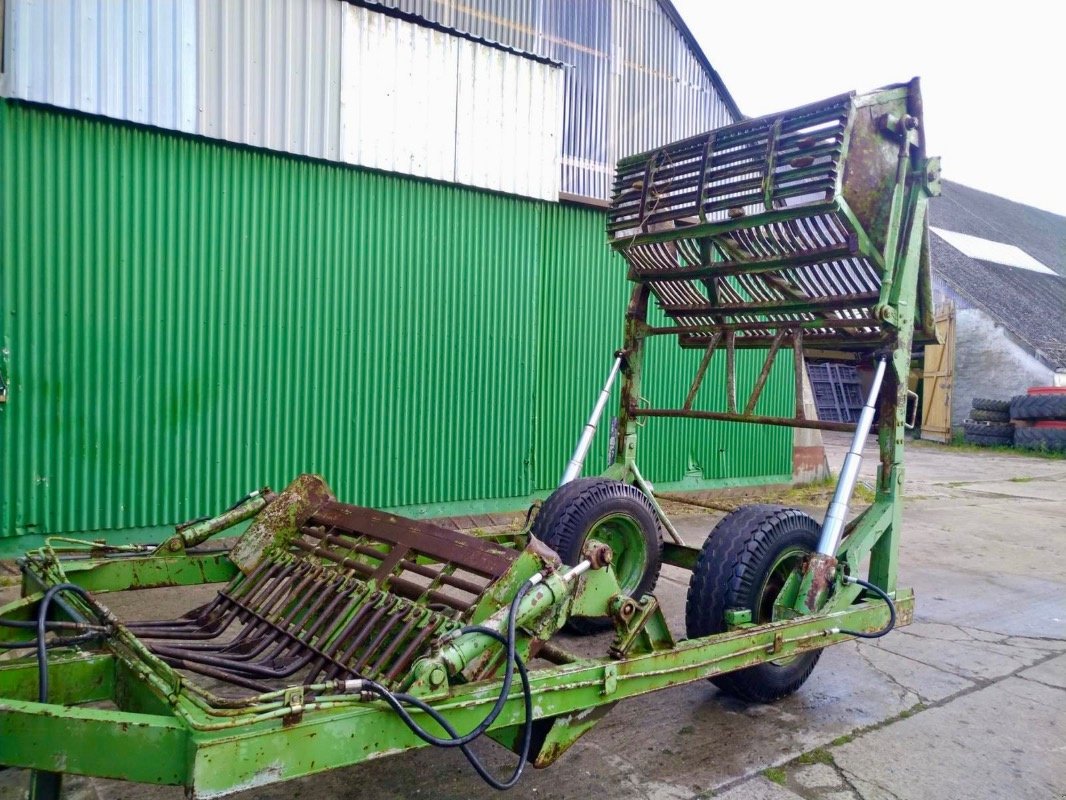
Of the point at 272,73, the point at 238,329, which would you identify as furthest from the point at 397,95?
the point at 238,329

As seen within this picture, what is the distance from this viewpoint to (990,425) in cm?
1920

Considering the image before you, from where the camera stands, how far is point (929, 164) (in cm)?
420

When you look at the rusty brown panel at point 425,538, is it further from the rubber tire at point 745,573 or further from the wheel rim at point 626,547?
the wheel rim at point 626,547

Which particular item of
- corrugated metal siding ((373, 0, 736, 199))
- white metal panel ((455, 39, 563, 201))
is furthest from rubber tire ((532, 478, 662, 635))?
corrugated metal siding ((373, 0, 736, 199))

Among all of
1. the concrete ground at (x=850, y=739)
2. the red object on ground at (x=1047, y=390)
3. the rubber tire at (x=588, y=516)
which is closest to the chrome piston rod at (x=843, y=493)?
the concrete ground at (x=850, y=739)

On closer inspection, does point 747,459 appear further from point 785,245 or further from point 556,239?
point 785,245

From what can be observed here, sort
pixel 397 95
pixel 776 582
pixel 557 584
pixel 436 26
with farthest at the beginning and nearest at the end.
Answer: pixel 436 26 → pixel 397 95 → pixel 776 582 → pixel 557 584

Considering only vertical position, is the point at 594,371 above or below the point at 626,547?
above

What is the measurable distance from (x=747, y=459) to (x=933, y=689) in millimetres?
5885

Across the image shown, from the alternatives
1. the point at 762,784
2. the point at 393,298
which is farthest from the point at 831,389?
the point at 762,784

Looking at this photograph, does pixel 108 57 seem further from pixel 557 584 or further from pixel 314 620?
pixel 557 584

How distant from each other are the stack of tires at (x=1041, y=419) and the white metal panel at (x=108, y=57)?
18.0 metres

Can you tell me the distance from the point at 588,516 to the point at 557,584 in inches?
59.5

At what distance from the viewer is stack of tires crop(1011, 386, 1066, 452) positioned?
1780cm
